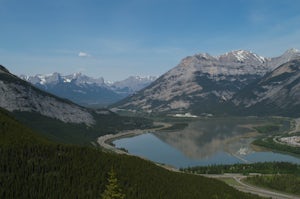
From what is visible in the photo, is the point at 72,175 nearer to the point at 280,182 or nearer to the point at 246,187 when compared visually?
the point at 246,187

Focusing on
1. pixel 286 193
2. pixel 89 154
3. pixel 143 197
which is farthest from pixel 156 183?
pixel 286 193

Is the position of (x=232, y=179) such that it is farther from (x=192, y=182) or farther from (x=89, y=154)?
(x=89, y=154)

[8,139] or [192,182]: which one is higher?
[8,139]

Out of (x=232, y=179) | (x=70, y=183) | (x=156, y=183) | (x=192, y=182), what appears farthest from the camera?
(x=232, y=179)

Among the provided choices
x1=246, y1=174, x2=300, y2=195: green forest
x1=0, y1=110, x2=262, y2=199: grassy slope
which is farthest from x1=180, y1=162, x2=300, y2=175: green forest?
x1=0, y1=110, x2=262, y2=199: grassy slope

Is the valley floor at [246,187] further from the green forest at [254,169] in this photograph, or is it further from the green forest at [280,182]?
the green forest at [254,169]

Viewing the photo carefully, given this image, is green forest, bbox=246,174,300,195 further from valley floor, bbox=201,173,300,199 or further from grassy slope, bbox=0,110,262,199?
grassy slope, bbox=0,110,262,199

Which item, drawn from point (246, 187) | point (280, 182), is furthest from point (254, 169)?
point (246, 187)

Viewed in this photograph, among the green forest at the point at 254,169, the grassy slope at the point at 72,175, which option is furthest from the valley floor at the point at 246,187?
the grassy slope at the point at 72,175
